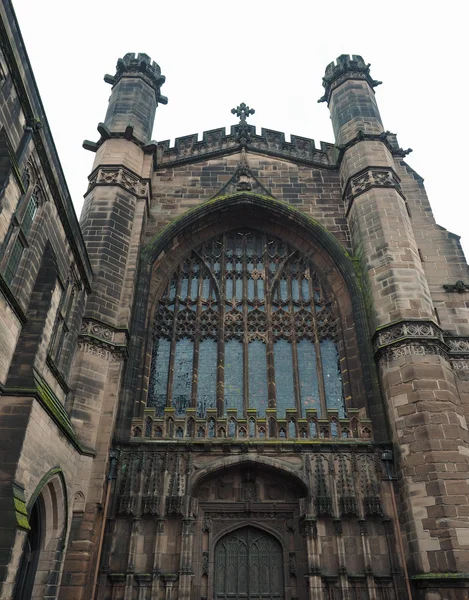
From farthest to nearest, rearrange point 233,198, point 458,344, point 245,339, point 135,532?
point 233,198 → point 245,339 → point 458,344 → point 135,532

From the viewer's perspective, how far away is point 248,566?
9.63 metres

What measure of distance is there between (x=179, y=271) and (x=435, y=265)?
6896 mm

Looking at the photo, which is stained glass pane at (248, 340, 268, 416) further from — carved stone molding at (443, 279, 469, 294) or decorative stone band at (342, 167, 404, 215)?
carved stone molding at (443, 279, 469, 294)

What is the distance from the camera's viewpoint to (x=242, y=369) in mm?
12578

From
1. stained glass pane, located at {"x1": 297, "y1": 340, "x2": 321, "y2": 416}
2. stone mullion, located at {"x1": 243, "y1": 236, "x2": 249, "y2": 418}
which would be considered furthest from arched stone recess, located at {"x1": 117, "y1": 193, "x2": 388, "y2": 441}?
stone mullion, located at {"x1": 243, "y1": 236, "x2": 249, "y2": 418}

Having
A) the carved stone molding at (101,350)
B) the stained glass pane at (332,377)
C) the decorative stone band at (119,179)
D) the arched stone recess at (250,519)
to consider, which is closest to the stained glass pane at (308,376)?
the stained glass pane at (332,377)

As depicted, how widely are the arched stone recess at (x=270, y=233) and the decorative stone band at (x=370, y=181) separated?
1.30 metres

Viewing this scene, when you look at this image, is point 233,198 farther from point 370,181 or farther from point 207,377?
point 207,377

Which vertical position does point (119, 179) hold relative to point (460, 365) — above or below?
above

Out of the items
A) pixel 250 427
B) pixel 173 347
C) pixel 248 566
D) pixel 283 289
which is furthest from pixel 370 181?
pixel 248 566

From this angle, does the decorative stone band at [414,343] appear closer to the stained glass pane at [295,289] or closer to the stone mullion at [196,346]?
the stained glass pane at [295,289]

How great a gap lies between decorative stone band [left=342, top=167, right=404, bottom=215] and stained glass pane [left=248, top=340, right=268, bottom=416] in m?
4.78

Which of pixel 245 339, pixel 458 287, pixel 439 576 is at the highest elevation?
pixel 458 287

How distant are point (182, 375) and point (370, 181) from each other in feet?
23.6
